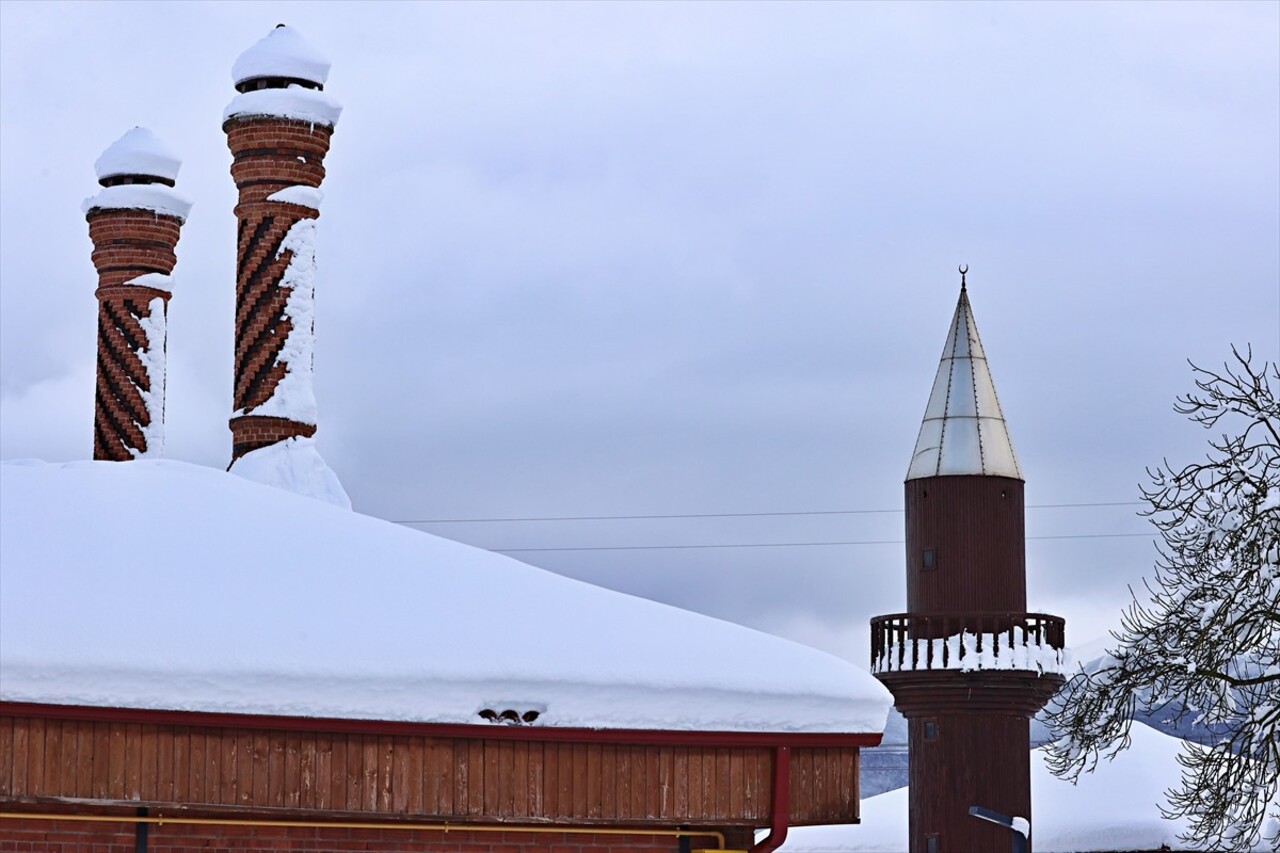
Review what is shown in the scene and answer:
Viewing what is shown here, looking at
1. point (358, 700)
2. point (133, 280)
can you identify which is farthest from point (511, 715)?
point (133, 280)

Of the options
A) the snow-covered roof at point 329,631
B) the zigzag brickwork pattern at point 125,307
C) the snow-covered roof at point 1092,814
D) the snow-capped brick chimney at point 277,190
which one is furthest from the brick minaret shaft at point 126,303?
the snow-covered roof at point 1092,814

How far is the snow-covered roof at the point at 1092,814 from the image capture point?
4028 cm

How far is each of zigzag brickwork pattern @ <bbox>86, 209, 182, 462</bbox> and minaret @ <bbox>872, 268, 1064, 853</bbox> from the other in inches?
607

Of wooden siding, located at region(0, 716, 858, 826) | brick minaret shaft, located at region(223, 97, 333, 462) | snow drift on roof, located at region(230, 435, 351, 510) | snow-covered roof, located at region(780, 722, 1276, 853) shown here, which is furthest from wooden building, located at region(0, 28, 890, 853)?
snow-covered roof, located at region(780, 722, 1276, 853)

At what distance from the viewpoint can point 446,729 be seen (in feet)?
32.9

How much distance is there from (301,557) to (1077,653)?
104203mm

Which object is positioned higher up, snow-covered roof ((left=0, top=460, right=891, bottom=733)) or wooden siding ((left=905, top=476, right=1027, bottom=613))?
wooden siding ((left=905, top=476, right=1027, bottom=613))

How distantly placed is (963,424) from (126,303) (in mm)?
16122

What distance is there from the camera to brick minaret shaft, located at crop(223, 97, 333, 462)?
792 inches

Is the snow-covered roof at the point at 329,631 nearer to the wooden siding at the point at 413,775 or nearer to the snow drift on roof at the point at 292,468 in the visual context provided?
the wooden siding at the point at 413,775

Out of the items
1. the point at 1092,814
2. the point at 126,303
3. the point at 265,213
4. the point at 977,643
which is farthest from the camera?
the point at 1092,814

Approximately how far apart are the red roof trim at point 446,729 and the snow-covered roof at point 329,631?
0.14 ft

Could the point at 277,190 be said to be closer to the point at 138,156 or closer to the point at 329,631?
the point at 138,156

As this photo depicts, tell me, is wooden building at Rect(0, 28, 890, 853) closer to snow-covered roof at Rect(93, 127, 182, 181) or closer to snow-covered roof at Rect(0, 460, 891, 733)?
snow-covered roof at Rect(0, 460, 891, 733)
